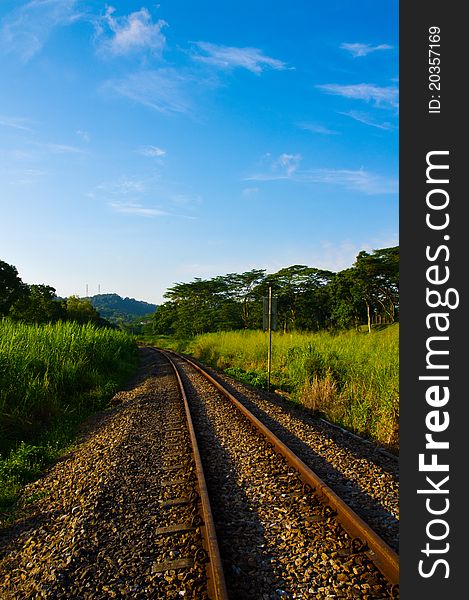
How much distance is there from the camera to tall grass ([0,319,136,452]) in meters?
7.93

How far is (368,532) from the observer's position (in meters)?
3.29

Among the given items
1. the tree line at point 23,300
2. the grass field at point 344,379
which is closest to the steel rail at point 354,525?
the grass field at point 344,379

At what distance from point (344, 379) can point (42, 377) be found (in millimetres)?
7349

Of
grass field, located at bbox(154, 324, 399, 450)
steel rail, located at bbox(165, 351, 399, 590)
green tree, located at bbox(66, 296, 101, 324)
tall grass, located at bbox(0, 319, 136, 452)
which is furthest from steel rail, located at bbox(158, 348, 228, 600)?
green tree, located at bbox(66, 296, 101, 324)

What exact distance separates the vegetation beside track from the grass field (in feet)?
17.6

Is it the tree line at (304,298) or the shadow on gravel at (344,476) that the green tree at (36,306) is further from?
the shadow on gravel at (344,476)

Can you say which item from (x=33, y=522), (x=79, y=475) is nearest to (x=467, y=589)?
(x=33, y=522)

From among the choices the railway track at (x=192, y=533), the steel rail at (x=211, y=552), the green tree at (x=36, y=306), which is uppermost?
the green tree at (x=36, y=306)

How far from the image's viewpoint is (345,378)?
10.2 metres

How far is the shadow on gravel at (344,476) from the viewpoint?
374 centimetres

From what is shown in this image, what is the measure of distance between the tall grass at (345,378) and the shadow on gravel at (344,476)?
80 centimetres

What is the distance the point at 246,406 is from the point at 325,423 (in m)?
1.87

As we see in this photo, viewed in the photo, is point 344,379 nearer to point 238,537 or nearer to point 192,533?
point 238,537

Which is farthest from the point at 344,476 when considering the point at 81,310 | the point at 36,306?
the point at 81,310
